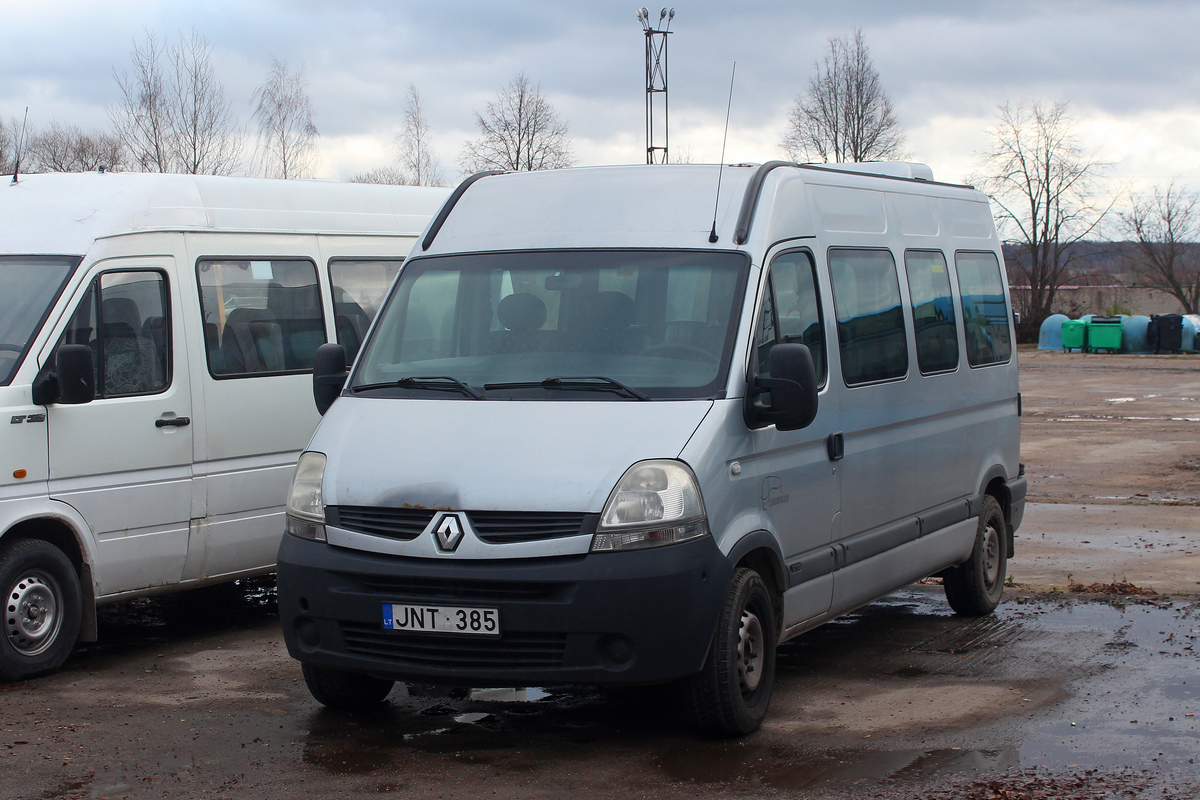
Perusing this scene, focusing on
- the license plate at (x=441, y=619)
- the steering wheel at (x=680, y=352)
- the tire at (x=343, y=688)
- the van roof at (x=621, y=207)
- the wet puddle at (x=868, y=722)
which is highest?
the van roof at (x=621, y=207)

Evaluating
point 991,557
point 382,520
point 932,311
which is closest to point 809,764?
point 382,520

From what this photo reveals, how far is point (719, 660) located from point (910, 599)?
157 inches

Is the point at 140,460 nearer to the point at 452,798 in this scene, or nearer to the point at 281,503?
the point at 281,503

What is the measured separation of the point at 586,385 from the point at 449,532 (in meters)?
0.87

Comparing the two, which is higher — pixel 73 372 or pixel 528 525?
pixel 73 372

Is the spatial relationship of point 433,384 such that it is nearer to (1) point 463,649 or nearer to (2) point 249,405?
(1) point 463,649

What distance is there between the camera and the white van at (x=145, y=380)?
6.80 metres

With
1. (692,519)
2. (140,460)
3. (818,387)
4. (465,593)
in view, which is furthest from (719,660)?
(140,460)

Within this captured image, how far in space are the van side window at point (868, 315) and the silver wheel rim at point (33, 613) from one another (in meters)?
4.04

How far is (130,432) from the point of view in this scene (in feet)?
23.7

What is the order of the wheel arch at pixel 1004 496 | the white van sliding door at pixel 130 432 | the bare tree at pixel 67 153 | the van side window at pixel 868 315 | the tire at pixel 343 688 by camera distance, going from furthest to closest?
the bare tree at pixel 67 153 < the wheel arch at pixel 1004 496 < the white van sliding door at pixel 130 432 < the van side window at pixel 868 315 < the tire at pixel 343 688

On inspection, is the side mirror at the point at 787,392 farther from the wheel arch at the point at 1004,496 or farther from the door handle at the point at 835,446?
the wheel arch at the point at 1004,496

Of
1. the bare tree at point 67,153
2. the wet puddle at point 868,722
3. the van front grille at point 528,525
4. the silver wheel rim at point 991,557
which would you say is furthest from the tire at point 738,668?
the bare tree at point 67,153

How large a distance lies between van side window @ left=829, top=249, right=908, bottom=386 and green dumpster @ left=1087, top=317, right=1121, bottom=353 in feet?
148
